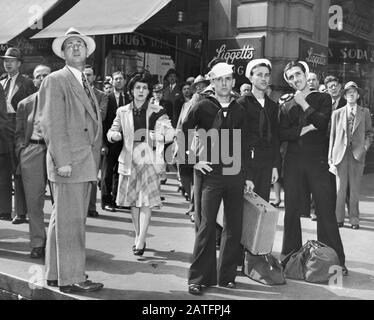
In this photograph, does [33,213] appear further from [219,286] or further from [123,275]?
[219,286]

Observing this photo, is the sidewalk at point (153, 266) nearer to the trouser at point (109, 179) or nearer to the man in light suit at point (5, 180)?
the man in light suit at point (5, 180)

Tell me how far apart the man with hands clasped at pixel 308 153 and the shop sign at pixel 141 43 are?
304 inches

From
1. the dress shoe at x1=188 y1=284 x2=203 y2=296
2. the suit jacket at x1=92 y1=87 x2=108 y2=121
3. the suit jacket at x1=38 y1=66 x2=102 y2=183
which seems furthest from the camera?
the suit jacket at x1=92 y1=87 x2=108 y2=121

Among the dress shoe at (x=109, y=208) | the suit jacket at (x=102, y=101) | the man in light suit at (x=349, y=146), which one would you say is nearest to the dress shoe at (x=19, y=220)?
the dress shoe at (x=109, y=208)

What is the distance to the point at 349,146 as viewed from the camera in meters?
8.40

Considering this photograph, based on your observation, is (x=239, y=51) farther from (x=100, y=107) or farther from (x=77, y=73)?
(x=77, y=73)

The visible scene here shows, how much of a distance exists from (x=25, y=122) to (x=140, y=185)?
1477 millimetres

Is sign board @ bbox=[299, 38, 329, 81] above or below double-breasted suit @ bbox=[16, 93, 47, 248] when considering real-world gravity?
above

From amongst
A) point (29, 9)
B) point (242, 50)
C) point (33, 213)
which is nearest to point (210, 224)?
point (33, 213)

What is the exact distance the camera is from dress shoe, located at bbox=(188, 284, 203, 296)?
192 inches

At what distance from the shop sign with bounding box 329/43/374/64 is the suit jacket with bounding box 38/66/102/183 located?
10.6m

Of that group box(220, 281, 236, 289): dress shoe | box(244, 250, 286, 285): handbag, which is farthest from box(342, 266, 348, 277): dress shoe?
box(220, 281, 236, 289): dress shoe

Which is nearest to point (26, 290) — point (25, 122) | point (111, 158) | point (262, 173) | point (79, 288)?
point (79, 288)

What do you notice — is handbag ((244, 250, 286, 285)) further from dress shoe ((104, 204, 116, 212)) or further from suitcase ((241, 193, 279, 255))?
dress shoe ((104, 204, 116, 212))
